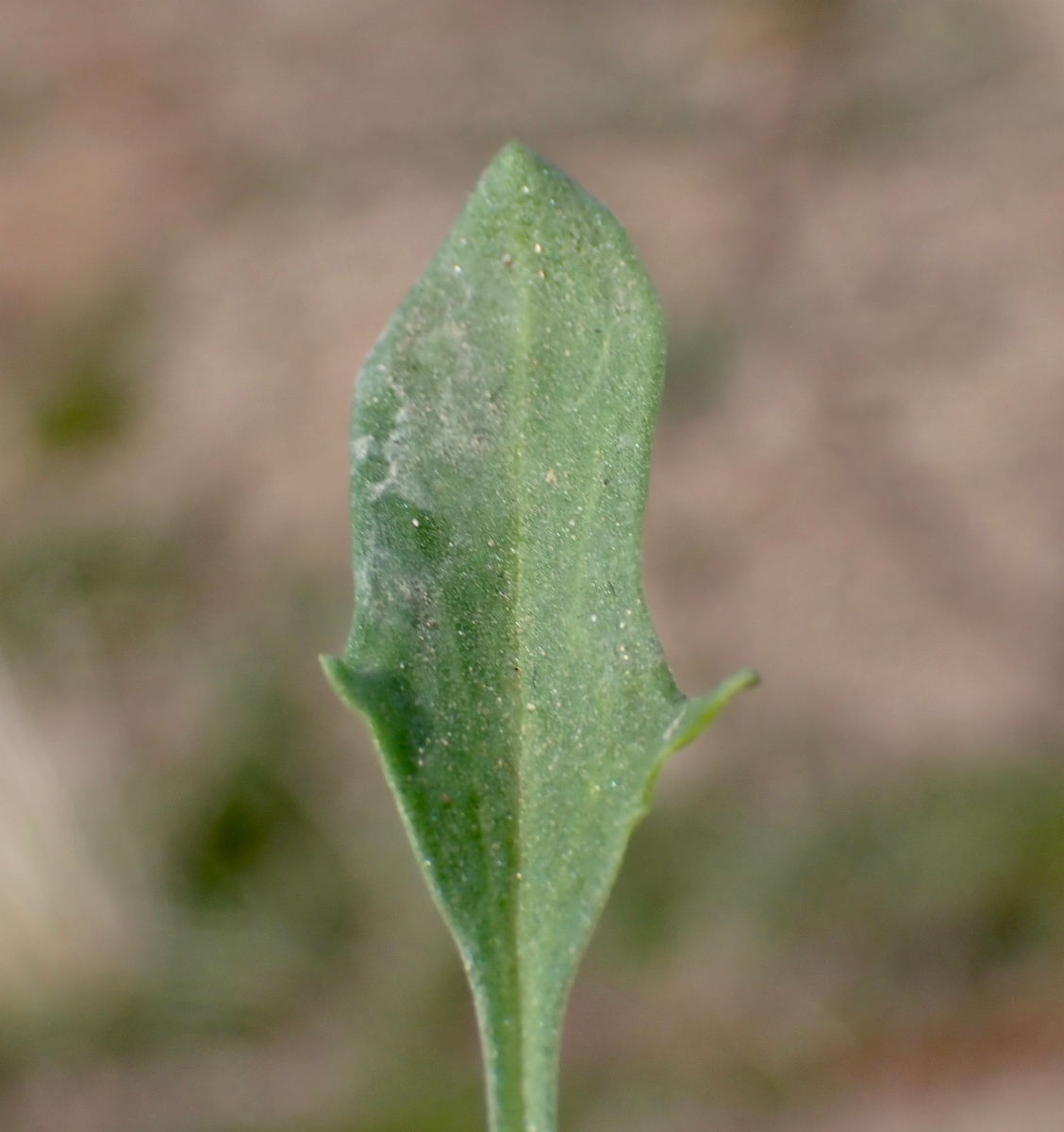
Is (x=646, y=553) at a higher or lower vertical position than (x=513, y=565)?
higher

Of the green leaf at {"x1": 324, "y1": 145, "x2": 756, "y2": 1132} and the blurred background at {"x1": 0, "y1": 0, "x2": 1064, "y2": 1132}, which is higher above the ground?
the blurred background at {"x1": 0, "y1": 0, "x2": 1064, "y2": 1132}

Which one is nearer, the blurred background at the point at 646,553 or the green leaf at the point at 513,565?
the green leaf at the point at 513,565

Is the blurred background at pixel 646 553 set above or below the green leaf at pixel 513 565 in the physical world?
above

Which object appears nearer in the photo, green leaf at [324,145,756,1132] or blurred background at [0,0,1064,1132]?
green leaf at [324,145,756,1132]

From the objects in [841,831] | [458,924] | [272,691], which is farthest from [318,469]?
[458,924]

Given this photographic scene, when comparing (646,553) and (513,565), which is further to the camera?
(646,553)
